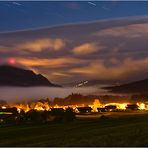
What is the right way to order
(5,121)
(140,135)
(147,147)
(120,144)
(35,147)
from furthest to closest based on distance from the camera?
→ (5,121), (140,135), (35,147), (120,144), (147,147)

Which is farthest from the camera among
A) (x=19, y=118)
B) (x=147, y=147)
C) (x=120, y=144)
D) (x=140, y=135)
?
(x=19, y=118)

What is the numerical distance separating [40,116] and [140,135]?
176 ft

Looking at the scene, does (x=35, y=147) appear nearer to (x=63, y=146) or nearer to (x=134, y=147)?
(x=63, y=146)

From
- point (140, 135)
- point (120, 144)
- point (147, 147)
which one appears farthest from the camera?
point (140, 135)

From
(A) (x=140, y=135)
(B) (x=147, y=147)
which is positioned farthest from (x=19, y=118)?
(B) (x=147, y=147)

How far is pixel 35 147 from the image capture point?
2988 centimetres

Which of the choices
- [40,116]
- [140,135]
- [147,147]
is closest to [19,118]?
[40,116]

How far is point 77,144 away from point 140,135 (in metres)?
5.62

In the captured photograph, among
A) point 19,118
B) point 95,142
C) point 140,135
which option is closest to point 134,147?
point 95,142

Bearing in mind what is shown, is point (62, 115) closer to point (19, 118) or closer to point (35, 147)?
point (19, 118)

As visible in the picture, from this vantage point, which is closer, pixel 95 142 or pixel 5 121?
pixel 95 142

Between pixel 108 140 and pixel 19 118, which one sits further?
pixel 19 118

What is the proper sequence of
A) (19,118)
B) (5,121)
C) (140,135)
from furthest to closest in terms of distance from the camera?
(19,118), (5,121), (140,135)

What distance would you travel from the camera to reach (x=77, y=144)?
29.6 metres
